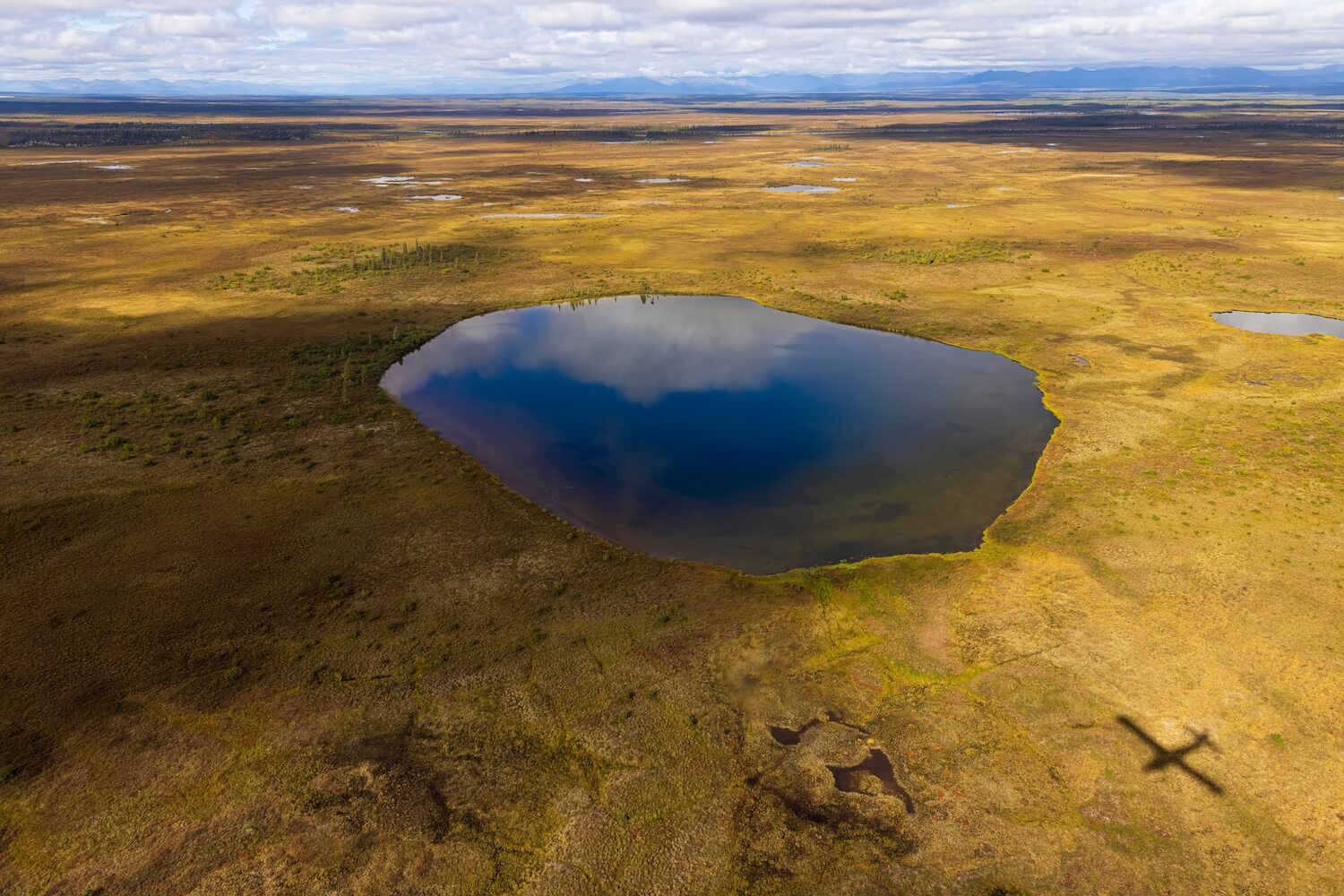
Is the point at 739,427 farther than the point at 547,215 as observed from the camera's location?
No

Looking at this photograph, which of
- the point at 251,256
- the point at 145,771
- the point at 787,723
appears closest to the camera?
the point at 145,771

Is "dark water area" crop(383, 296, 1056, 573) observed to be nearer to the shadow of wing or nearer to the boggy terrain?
the boggy terrain

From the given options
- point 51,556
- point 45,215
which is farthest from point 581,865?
point 45,215

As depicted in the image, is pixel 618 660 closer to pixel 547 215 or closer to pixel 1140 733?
pixel 1140 733

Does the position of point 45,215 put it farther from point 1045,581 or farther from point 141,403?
point 1045,581

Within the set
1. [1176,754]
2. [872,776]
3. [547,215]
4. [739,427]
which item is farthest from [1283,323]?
[547,215]

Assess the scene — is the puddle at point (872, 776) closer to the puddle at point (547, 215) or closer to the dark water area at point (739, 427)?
the dark water area at point (739, 427)
